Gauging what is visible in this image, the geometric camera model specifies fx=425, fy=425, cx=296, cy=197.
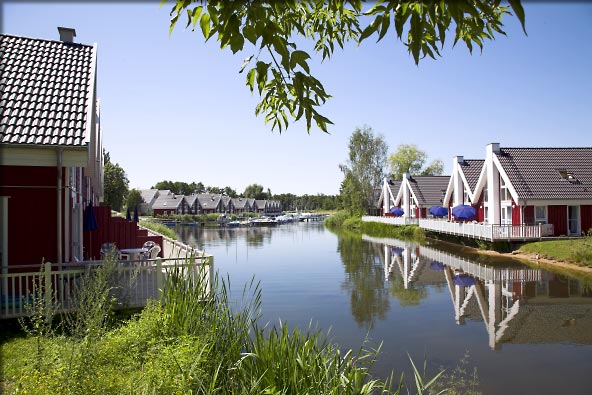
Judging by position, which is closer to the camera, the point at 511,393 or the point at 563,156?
the point at 511,393

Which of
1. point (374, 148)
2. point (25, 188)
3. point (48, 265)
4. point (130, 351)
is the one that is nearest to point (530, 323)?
point (130, 351)

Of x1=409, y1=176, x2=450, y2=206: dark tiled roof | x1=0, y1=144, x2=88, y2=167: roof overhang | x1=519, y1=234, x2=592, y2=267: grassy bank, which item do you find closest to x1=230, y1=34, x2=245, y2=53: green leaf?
x1=0, y1=144, x2=88, y2=167: roof overhang

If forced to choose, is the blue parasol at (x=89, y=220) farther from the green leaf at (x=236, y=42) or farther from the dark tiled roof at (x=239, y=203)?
the dark tiled roof at (x=239, y=203)

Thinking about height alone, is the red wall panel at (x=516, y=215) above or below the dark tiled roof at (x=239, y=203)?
below

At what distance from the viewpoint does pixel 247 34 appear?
205 centimetres

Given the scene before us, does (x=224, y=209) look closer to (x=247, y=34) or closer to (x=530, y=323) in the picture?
(x=530, y=323)

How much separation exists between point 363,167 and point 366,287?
135ft

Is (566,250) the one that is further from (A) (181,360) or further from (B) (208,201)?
(B) (208,201)

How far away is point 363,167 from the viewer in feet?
180

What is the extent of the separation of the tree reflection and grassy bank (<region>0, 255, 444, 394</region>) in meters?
2.23

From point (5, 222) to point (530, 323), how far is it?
11.5m

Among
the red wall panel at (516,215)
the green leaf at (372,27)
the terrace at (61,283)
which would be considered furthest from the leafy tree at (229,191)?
the green leaf at (372,27)

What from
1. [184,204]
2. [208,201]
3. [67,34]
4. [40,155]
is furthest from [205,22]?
[208,201]

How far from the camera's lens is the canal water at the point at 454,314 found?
7.27 m
